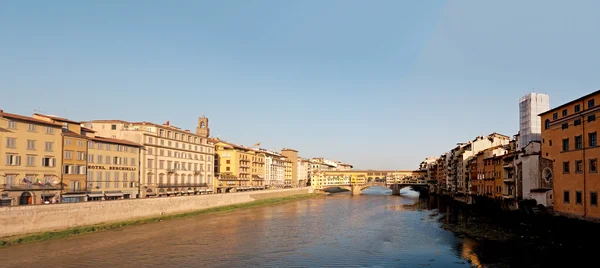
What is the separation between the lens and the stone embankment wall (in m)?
35.2

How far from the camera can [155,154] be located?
233 feet

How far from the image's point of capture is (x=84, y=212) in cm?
4219

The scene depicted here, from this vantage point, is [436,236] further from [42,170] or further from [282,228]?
[42,170]

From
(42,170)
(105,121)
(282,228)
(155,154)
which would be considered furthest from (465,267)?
(105,121)

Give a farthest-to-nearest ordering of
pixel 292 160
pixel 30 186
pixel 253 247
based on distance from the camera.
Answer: pixel 292 160 → pixel 30 186 → pixel 253 247

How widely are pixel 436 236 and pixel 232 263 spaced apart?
70.5 ft

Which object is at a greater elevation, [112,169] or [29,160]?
[29,160]

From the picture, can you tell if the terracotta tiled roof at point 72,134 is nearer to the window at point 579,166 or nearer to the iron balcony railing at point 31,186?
the iron balcony railing at point 31,186

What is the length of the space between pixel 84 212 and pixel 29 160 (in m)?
10.7

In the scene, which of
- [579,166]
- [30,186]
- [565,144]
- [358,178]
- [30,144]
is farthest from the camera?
[358,178]

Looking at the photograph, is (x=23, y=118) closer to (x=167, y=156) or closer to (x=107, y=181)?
(x=107, y=181)

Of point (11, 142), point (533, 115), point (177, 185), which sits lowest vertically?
point (177, 185)

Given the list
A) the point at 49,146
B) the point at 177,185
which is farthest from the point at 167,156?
the point at 49,146

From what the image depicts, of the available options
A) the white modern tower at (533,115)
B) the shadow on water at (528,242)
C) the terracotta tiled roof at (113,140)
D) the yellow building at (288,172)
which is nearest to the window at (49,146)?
the terracotta tiled roof at (113,140)
